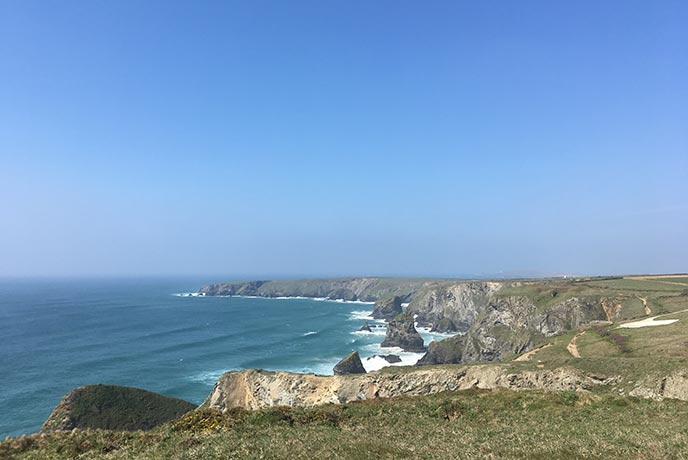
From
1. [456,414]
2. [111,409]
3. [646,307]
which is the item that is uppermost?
[646,307]

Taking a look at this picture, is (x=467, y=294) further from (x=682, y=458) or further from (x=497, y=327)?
(x=682, y=458)

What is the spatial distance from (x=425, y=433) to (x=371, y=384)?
22.7m

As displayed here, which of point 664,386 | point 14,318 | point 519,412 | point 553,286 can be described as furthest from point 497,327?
point 14,318

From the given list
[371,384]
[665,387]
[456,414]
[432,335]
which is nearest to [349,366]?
[371,384]

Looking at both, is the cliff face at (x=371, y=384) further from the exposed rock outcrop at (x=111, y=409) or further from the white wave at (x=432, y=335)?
the white wave at (x=432, y=335)

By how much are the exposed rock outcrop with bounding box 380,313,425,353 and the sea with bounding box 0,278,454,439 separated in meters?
4.27

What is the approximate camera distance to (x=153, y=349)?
10194 centimetres

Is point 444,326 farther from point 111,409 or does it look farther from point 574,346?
point 111,409

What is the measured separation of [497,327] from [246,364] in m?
59.1

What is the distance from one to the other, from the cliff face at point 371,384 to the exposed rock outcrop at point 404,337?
231 ft

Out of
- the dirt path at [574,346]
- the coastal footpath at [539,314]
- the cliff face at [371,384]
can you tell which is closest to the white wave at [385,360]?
the coastal footpath at [539,314]

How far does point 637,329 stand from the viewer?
48062mm

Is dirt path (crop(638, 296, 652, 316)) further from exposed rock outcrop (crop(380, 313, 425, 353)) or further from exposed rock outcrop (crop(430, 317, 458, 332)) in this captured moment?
exposed rock outcrop (crop(430, 317, 458, 332))

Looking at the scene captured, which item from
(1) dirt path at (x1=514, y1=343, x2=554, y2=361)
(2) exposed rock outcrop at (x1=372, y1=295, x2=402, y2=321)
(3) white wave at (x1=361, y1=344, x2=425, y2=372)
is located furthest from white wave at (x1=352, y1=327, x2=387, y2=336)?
(1) dirt path at (x1=514, y1=343, x2=554, y2=361)
